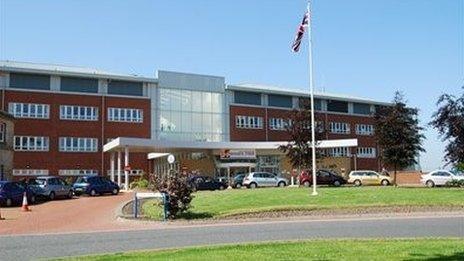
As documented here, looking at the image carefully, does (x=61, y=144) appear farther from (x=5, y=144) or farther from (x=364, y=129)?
(x=364, y=129)

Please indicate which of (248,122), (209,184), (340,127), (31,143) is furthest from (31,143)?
(340,127)

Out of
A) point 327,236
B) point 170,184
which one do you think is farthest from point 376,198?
point 327,236

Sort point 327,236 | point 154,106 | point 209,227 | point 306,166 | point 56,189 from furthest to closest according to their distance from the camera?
point 154,106 < point 306,166 < point 56,189 < point 209,227 < point 327,236

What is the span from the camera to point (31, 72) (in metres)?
62.1

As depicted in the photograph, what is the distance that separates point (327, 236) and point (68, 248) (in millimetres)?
6472

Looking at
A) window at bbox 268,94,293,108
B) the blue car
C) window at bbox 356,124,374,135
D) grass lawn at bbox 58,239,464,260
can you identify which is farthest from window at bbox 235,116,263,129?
grass lawn at bbox 58,239,464,260

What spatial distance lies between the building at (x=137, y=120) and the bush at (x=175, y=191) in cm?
2786

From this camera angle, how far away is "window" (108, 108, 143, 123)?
6625 cm

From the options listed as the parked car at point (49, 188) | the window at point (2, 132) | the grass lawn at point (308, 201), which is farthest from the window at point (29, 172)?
the grass lawn at point (308, 201)

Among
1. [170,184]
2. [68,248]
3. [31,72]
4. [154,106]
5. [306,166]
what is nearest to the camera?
[68,248]

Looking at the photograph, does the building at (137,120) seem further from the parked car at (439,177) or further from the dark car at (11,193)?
the dark car at (11,193)

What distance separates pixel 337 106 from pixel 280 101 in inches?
378

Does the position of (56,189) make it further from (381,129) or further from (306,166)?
(381,129)

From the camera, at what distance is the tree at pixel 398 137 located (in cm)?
4575
